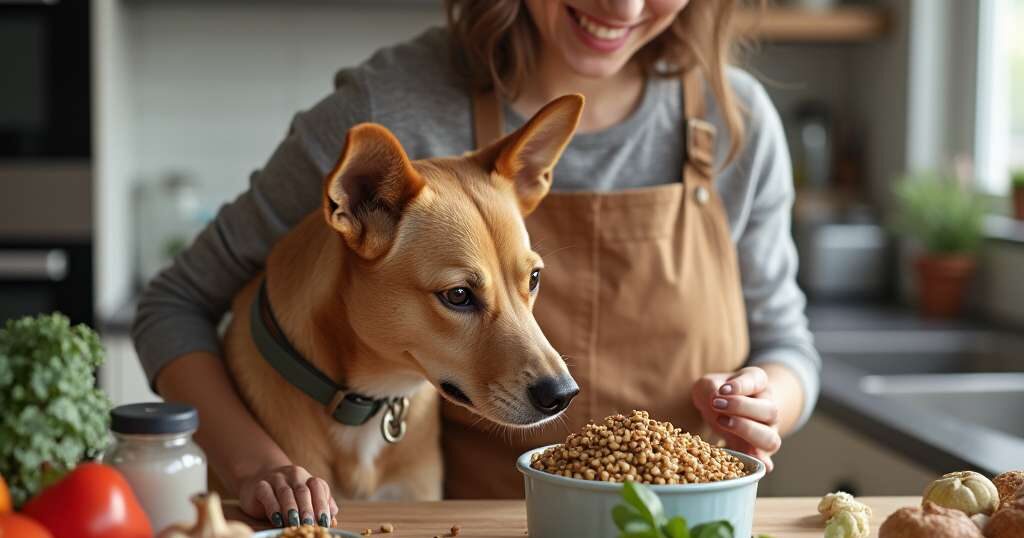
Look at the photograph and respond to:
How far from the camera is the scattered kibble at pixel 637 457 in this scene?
981mm

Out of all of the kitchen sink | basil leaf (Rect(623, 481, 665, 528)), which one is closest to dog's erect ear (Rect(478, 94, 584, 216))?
basil leaf (Rect(623, 481, 665, 528))

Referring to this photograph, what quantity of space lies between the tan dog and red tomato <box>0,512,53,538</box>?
455 millimetres

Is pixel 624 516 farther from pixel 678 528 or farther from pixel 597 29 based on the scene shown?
pixel 597 29

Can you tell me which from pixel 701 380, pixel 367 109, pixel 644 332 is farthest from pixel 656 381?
pixel 367 109

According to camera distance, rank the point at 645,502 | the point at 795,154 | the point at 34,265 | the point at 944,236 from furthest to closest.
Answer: the point at 795,154 → the point at 944,236 → the point at 34,265 → the point at 645,502

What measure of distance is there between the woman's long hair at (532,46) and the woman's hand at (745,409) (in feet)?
1.30

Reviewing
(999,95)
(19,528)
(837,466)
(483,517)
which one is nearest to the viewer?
(19,528)

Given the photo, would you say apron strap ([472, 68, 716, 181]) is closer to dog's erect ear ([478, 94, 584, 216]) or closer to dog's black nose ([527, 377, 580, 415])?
dog's erect ear ([478, 94, 584, 216])

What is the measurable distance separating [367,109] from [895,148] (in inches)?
95.7

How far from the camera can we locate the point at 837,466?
7.57 ft

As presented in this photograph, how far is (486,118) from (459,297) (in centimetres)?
41

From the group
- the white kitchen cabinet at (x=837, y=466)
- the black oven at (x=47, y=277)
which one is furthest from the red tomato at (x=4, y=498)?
the black oven at (x=47, y=277)

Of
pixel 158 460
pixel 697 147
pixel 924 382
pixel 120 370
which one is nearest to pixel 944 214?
pixel 924 382

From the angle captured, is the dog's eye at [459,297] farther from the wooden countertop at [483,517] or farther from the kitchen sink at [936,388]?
the kitchen sink at [936,388]
